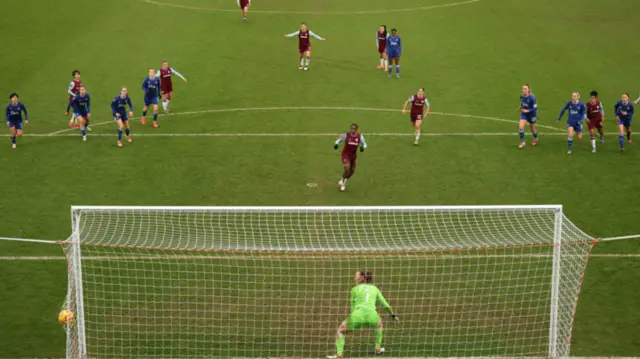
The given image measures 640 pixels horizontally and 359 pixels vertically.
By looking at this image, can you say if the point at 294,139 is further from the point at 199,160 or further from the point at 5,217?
the point at 5,217

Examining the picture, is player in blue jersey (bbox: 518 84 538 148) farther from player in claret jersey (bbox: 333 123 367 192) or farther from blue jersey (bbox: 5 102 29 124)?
blue jersey (bbox: 5 102 29 124)

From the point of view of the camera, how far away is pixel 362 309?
18.5 m

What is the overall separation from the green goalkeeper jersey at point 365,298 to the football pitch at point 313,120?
1408mm

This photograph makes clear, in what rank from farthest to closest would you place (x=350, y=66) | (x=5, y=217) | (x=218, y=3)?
(x=218, y=3)
(x=350, y=66)
(x=5, y=217)

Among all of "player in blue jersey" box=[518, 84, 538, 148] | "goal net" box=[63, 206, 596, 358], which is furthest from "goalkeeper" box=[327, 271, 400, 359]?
"player in blue jersey" box=[518, 84, 538, 148]

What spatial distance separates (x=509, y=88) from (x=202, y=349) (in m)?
21.1

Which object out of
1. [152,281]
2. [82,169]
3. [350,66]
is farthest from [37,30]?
[152,281]

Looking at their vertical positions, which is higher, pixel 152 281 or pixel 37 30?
pixel 37 30

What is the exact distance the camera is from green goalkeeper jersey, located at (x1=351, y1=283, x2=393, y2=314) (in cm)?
1858

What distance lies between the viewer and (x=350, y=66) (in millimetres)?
40188

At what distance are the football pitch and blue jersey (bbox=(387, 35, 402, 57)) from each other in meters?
1.22

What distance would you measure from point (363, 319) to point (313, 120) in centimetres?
1602

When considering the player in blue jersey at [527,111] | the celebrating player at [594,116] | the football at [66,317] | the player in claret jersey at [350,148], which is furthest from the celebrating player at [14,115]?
the celebrating player at [594,116]

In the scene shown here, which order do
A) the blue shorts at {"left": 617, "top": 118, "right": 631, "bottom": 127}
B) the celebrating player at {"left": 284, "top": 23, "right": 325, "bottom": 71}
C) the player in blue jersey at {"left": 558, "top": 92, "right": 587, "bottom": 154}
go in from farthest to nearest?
the celebrating player at {"left": 284, "top": 23, "right": 325, "bottom": 71} → the blue shorts at {"left": 617, "top": 118, "right": 631, "bottom": 127} → the player in blue jersey at {"left": 558, "top": 92, "right": 587, "bottom": 154}
